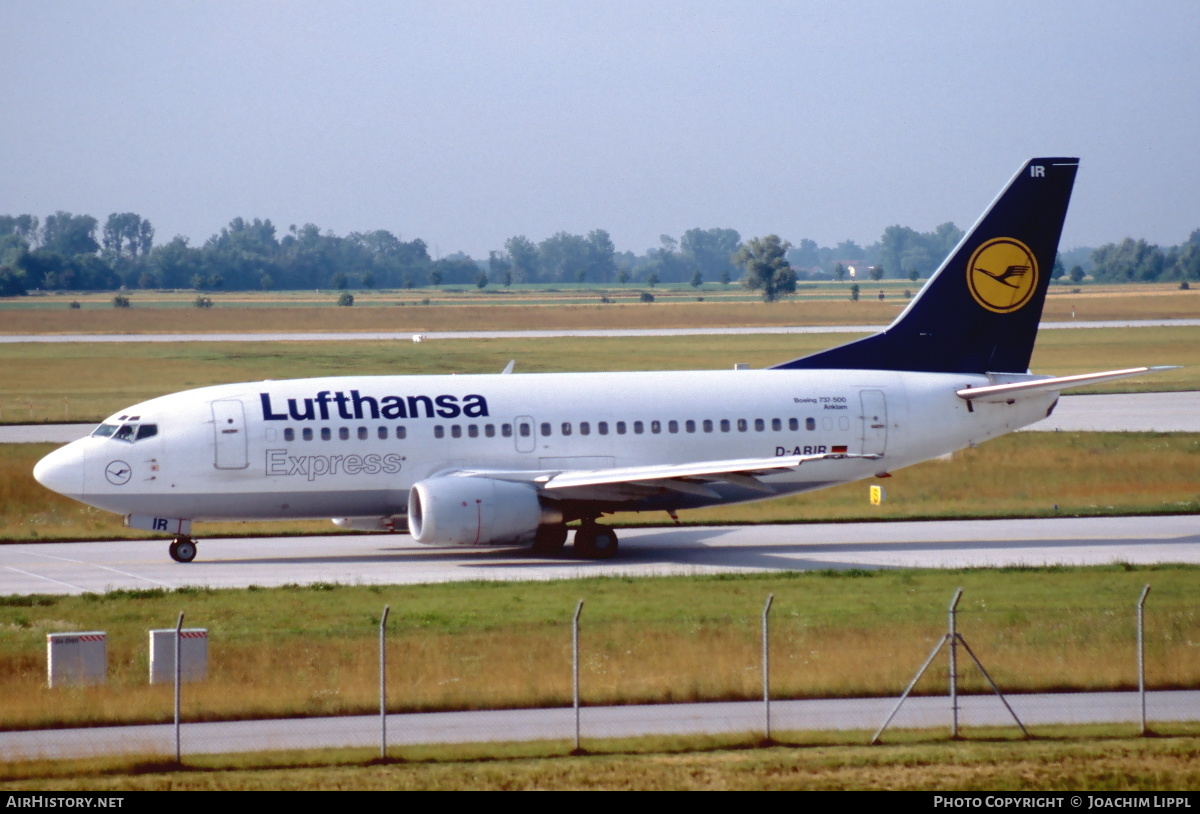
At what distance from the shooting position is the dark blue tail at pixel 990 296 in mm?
36375

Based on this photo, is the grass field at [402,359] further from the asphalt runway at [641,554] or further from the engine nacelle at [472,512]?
the engine nacelle at [472,512]

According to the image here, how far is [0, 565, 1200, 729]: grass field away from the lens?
19.9 metres

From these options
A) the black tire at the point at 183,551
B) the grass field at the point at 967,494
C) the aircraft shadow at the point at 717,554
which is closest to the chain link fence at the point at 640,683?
the aircraft shadow at the point at 717,554

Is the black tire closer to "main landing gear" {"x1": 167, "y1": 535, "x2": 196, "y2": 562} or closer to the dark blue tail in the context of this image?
"main landing gear" {"x1": 167, "y1": 535, "x2": 196, "y2": 562}

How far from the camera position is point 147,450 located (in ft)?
105

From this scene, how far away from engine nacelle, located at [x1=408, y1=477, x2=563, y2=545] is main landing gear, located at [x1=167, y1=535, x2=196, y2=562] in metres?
4.82

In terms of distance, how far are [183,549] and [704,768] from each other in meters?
19.5

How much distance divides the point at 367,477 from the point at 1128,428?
31599 millimetres

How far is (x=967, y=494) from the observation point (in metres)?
42.4

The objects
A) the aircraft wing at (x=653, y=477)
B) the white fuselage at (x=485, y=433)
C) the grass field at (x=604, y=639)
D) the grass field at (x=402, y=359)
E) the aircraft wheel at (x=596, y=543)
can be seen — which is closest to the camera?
the grass field at (x=604, y=639)

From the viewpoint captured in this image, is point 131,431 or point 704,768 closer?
point 704,768

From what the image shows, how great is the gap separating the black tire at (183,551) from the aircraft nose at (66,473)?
90.2 inches

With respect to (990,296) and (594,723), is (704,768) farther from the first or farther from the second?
(990,296)

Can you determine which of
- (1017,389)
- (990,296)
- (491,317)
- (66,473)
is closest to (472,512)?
(66,473)
